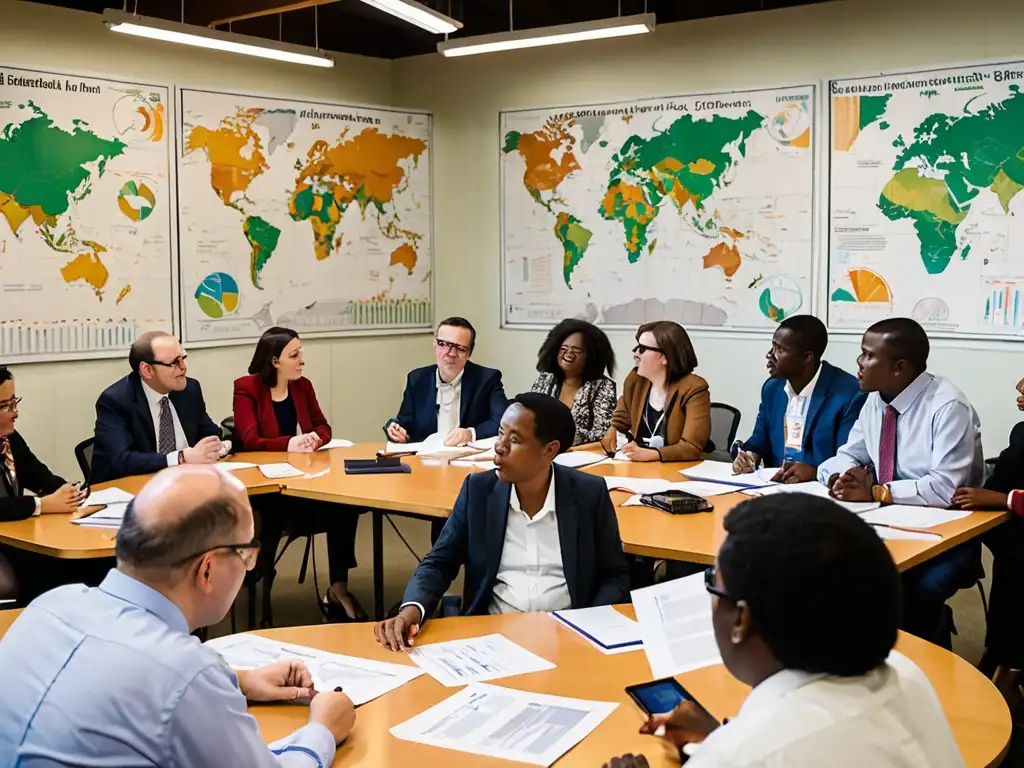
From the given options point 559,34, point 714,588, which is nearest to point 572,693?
point 714,588

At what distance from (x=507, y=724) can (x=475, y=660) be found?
1.19 feet

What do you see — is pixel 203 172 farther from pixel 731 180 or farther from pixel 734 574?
pixel 734 574

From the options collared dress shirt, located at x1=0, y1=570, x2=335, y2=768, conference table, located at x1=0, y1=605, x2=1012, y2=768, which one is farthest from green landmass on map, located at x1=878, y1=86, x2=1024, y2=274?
collared dress shirt, located at x1=0, y1=570, x2=335, y2=768

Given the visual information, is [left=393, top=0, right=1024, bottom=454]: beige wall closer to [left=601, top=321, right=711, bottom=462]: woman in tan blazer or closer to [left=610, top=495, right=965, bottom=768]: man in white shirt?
[left=601, top=321, right=711, bottom=462]: woman in tan blazer

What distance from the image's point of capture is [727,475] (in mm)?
4531

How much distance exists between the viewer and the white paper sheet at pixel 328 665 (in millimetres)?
2254

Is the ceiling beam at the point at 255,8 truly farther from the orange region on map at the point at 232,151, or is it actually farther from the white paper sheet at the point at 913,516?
the white paper sheet at the point at 913,516

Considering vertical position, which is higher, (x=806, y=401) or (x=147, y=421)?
(x=806, y=401)

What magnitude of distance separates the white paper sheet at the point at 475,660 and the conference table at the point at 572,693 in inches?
1.1

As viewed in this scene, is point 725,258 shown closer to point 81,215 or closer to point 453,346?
point 453,346

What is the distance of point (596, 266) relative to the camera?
7.12 metres

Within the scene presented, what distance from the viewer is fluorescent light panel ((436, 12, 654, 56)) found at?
547cm

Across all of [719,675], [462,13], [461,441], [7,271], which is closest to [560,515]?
[719,675]

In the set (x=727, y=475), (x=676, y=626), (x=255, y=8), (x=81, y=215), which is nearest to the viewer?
(x=676, y=626)
